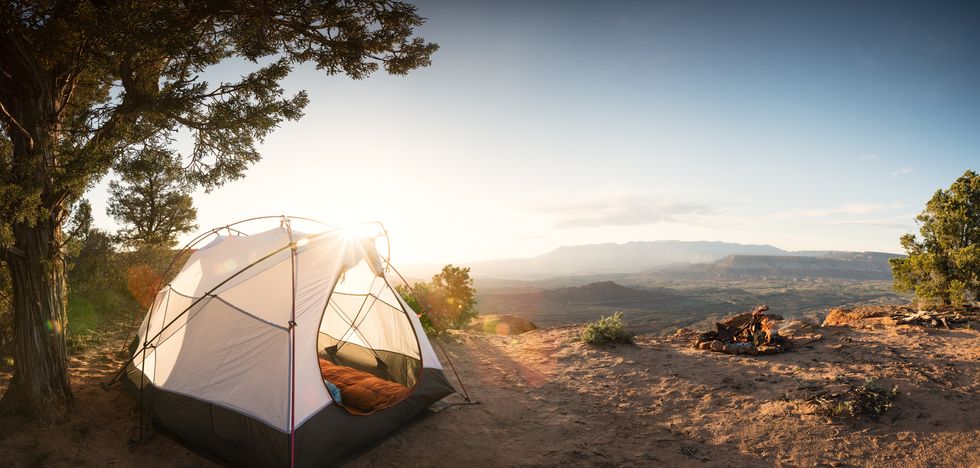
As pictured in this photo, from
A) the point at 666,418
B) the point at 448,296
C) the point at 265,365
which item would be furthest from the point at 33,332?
the point at 448,296

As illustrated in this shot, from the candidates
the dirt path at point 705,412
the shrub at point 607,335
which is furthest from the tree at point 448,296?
the shrub at point 607,335

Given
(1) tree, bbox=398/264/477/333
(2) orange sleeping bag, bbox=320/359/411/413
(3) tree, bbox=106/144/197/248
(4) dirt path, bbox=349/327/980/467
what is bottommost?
(4) dirt path, bbox=349/327/980/467

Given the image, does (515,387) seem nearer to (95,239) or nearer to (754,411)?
(754,411)

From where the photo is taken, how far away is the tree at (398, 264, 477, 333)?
15.5 meters

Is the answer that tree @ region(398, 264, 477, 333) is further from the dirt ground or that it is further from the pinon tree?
the pinon tree

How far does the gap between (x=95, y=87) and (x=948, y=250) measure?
28.0 metres

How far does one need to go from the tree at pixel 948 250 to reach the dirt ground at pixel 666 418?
27.1 ft

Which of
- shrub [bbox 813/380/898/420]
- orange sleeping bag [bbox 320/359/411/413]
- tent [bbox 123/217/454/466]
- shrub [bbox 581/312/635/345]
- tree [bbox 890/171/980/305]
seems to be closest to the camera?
tent [bbox 123/217/454/466]

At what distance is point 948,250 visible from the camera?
16188mm

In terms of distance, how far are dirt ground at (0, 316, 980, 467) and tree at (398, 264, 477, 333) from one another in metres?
5.21

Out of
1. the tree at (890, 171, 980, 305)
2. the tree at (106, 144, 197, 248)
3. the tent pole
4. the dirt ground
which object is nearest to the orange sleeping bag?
the dirt ground

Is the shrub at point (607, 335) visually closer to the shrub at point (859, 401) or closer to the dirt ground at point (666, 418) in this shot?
the dirt ground at point (666, 418)

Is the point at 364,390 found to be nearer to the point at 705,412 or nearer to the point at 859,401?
the point at 705,412

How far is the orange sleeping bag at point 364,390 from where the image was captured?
6.82 m
